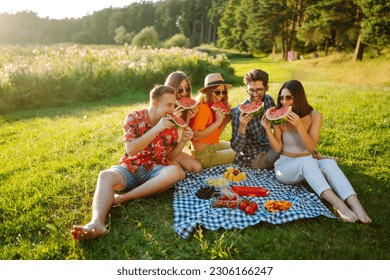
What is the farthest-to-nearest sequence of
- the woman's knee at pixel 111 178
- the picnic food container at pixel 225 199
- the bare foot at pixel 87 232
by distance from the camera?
the picnic food container at pixel 225 199, the woman's knee at pixel 111 178, the bare foot at pixel 87 232

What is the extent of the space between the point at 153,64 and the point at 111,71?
2121mm

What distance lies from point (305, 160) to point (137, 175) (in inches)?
78.4

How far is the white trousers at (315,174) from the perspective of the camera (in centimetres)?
354

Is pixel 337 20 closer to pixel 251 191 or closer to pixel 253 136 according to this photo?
pixel 253 136

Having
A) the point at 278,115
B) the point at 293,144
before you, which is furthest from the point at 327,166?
the point at 278,115

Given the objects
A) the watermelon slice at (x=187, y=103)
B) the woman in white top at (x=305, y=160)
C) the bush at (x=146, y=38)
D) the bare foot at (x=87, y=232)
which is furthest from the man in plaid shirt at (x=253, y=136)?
the bush at (x=146, y=38)

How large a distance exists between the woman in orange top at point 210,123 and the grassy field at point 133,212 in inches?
40.4

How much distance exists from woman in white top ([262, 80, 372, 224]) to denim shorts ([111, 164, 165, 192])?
1.48 meters

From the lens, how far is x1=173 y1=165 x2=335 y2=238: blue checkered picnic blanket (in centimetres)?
331

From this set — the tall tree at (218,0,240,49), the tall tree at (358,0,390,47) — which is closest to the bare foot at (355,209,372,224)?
the tall tree at (358,0,390,47)

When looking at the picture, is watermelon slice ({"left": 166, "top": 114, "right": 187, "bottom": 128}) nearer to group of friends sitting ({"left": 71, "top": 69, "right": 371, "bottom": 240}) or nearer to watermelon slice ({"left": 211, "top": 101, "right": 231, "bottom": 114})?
group of friends sitting ({"left": 71, "top": 69, "right": 371, "bottom": 240})

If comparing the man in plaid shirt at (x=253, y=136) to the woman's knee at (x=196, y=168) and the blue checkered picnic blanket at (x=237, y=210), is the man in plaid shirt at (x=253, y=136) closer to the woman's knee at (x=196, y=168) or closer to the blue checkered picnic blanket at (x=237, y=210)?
the blue checkered picnic blanket at (x=237, y=210)

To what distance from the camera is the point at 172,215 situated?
358cm

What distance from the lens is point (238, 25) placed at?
4281 centimetres
